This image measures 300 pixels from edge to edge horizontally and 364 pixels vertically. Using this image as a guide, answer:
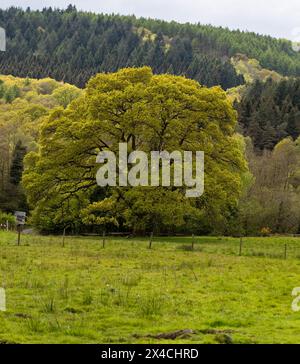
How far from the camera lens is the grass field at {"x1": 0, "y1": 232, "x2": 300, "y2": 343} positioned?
42.9 feet

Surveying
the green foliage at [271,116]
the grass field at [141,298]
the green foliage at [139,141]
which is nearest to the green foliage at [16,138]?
the green foliage at [139,141]

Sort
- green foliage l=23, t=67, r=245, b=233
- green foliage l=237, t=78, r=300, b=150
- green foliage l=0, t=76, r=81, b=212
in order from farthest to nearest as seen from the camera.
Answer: green foliage l=237, t=78, r=300, b=150 → green foliage l=0, t=76, r=81, b=212 → green foliage l=23, t=67, r=245, b=233

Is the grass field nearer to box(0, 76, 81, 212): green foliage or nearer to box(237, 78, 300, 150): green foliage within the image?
box(0, 76, 81, 212): green foliage

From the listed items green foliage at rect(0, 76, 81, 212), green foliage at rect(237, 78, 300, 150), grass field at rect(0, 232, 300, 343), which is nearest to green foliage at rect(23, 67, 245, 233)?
grass field at rect(0, 232, 300, 343)

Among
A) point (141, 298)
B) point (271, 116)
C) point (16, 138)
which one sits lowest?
point (141, 298)

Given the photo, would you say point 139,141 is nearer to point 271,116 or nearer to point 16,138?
point 16,138

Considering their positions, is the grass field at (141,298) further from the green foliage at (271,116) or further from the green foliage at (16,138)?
the green foliage at (271,116)

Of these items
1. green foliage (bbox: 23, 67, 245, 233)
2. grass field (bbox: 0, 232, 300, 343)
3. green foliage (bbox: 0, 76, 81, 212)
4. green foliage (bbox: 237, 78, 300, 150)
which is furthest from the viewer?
green foliage (bbox: 237, 78, 300, 150)

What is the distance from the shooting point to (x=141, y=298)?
1716cm

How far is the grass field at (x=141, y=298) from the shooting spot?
42.9 ft

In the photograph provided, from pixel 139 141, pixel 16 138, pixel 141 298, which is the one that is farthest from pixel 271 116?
pixel 141 298
